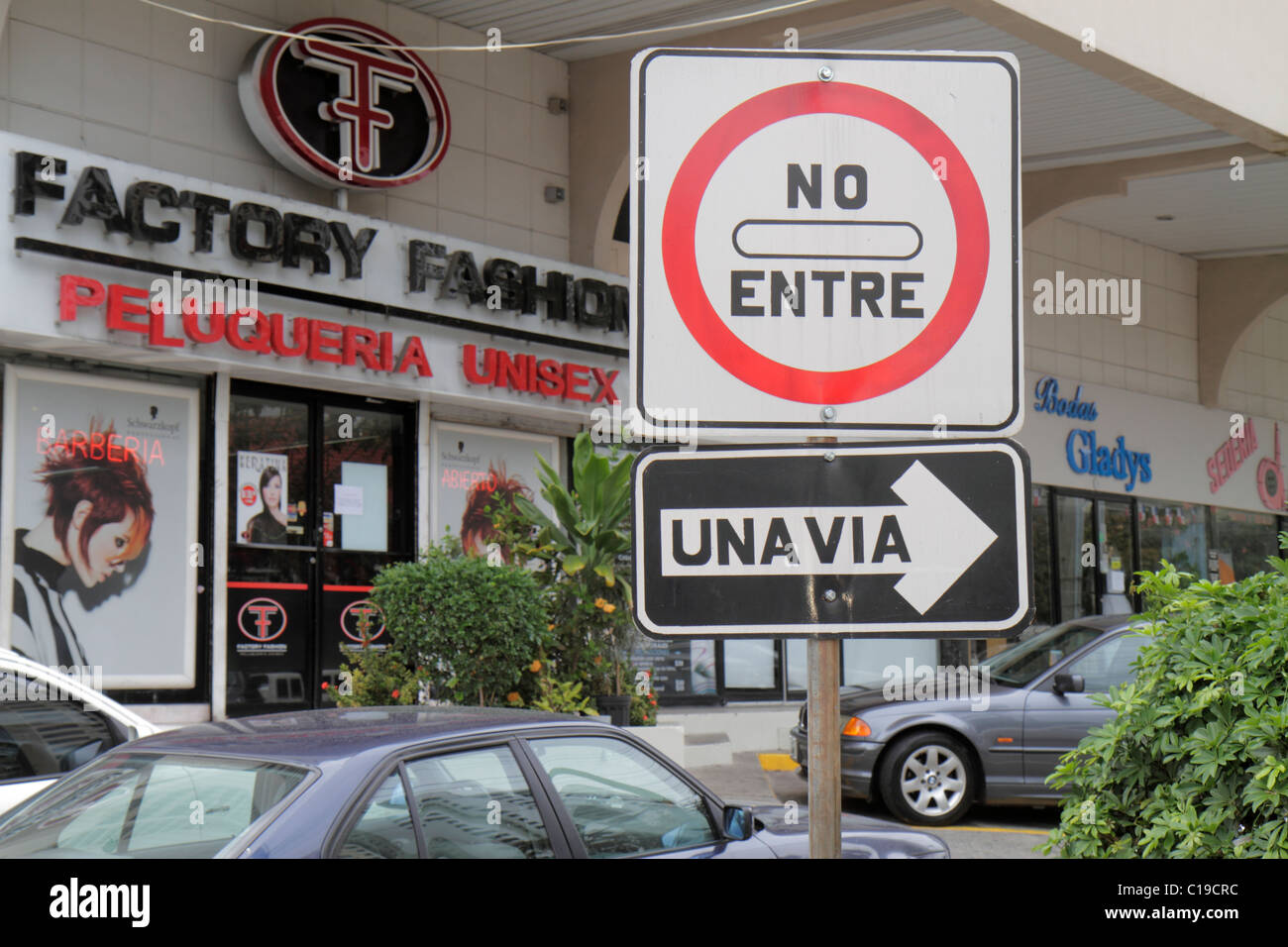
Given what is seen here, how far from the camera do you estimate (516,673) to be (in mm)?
10344

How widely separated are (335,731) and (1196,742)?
8.61 ft

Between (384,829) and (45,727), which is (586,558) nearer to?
(45,727)

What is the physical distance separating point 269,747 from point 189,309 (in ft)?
25.9

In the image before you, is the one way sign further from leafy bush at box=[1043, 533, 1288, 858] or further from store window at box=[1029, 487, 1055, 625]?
store window at box=[1029, 487, 1055, 625]

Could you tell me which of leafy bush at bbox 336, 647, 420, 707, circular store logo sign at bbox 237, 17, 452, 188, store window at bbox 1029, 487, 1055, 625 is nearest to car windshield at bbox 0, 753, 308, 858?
leafy bush at bbox 336, 647, 420, 707

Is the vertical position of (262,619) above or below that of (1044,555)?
below

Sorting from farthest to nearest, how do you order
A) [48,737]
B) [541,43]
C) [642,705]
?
[541,43], [642,705], [48,737]

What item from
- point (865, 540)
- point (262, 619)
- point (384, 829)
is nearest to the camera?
point (865, 540)

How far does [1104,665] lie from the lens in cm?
1109

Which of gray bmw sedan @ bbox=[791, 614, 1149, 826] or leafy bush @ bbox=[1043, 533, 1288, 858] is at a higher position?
leafy bush @ bbox=[1043, 533, 1288, 858]

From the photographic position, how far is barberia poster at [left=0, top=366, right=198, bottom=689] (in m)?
11.0

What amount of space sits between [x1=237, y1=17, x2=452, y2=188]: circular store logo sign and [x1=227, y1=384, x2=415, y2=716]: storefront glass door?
2.21 metres

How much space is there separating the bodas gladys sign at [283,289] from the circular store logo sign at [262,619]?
7.19 feet

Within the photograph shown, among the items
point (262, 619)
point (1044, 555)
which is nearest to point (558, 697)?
point (262, 619)
